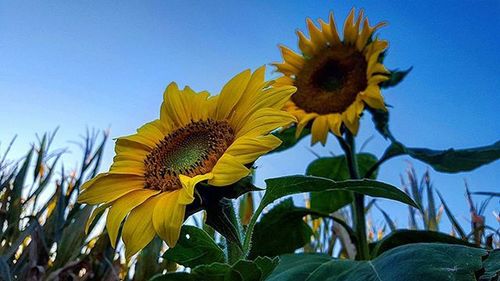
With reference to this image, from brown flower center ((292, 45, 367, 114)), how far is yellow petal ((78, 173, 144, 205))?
55cm

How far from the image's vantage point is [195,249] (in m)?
0.55

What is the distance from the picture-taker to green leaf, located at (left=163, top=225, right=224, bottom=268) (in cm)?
54

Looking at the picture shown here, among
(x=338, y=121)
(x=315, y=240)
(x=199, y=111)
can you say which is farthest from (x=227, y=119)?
(x=315, y=240)

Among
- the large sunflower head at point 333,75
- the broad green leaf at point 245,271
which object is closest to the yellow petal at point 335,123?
the large sunflower head at point 333,75

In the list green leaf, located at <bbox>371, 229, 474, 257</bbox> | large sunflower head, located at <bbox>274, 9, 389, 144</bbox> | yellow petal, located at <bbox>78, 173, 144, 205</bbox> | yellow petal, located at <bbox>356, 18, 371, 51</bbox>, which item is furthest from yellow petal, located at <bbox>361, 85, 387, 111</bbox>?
yellow petal, located at <bbox>78, 173, 144, 205</bbox>

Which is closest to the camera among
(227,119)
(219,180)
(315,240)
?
(219,180)

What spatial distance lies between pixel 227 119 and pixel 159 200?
13cm

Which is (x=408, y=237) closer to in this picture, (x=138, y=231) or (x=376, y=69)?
(x=376, y=69)

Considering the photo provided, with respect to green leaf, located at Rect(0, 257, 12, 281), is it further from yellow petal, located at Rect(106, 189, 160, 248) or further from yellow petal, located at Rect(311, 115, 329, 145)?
yellow petal, located at Rect(311, 115, 329, 145)

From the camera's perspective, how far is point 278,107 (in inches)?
21.5

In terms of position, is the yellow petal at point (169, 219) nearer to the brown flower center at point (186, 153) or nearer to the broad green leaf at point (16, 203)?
the brown flower center at point (186, 153)

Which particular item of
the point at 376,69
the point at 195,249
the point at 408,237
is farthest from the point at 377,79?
the point at 195,249

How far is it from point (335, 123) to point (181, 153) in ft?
1.58

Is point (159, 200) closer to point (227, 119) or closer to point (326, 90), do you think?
point (227, 119)
